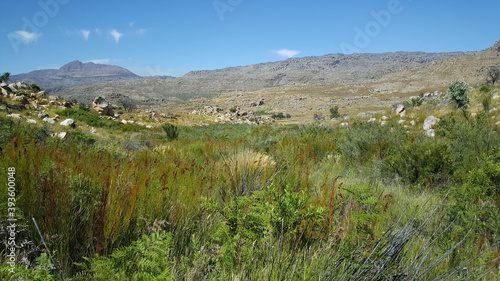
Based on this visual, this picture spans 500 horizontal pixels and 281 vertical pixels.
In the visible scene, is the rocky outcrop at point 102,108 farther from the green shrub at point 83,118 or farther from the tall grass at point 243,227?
the tall grass at point 243,227

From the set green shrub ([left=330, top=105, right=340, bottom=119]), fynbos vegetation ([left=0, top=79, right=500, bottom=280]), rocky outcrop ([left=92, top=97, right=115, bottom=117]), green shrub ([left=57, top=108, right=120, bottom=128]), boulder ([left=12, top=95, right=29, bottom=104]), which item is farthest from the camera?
green shrub ([left=330, top=105, right=340, bottom=119])

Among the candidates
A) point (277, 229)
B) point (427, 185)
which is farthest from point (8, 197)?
point (427, 185)

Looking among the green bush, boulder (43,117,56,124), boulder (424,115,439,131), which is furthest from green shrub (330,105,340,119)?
boulder (43,117,56,124)

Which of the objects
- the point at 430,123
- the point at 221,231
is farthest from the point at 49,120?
the point at 430,123

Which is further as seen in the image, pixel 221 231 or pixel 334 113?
pixel 334 113

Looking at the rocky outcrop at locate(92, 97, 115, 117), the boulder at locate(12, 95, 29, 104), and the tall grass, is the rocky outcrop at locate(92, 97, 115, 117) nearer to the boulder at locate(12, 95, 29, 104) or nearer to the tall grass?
the boulder at locate(12, 95, 29, 104)

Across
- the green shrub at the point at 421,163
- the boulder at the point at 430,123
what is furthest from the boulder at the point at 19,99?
the boulder at the point at 430,123

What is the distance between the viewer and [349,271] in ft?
4.90

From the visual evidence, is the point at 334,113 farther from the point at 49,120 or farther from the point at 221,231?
the point at 221,231

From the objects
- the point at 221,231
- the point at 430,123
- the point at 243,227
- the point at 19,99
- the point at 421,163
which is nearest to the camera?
the point at 221,231

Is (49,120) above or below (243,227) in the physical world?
above

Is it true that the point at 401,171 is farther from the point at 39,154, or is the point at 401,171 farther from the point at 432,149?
the point at 39,154

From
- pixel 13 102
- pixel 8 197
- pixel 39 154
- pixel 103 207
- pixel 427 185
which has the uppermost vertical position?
pixel 13 102

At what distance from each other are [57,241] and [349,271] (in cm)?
187
